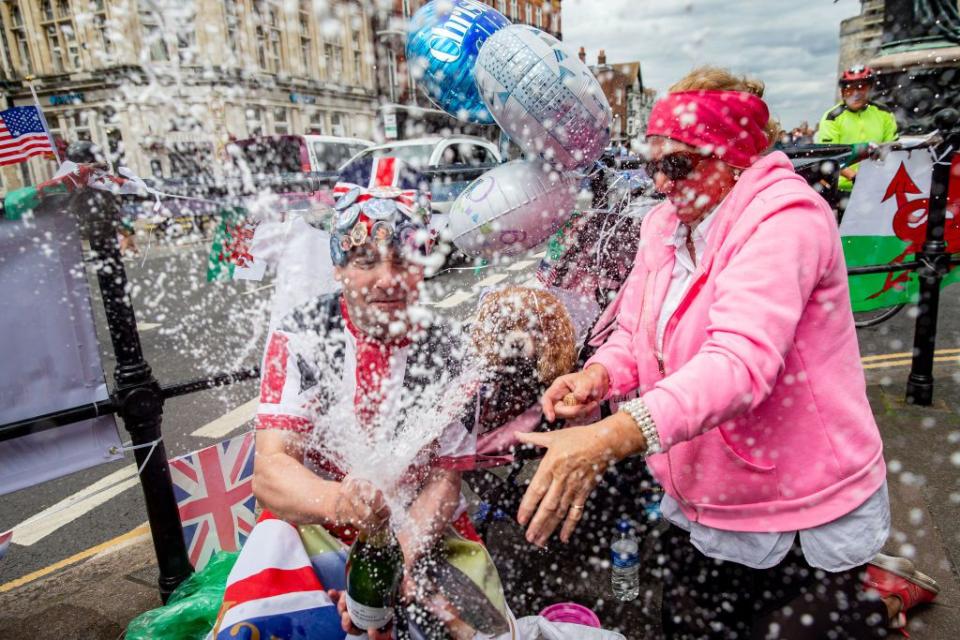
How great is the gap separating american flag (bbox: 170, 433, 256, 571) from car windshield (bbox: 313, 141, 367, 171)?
30.0 feet

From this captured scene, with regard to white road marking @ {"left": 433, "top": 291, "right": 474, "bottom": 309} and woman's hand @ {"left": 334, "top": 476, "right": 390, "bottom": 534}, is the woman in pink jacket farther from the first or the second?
white road marking @ {"left": 433, "top": 291, "right": 474, "bottom": 309}

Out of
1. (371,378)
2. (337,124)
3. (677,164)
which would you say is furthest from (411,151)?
(337,124)

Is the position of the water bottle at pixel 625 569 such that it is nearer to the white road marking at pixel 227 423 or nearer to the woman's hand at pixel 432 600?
the woman's hand at pixel 432 600

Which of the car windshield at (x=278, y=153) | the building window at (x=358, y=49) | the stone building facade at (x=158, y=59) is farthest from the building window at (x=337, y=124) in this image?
the car windshield at (x=278, y=153)

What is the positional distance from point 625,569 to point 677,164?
71.0 inches

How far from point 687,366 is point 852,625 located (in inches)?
36.3

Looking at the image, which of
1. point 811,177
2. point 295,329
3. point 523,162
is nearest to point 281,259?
point 295,329

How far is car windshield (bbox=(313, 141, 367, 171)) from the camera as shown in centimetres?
1106

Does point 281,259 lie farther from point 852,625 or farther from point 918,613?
point 918,613

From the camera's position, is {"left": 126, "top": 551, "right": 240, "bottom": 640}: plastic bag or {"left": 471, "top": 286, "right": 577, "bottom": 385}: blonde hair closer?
{"left": 471, "top": 286, "right": 577, "bottom": 385}: blonde hair

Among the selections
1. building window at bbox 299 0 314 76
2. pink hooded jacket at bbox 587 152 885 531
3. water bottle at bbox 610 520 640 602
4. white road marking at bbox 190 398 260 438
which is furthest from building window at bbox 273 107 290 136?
pink hooded jacket at bbox 587 152 885 531

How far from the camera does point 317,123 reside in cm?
1888

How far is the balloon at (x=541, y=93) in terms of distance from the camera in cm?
214

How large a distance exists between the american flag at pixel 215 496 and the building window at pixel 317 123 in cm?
1572
